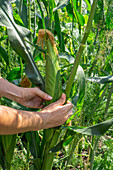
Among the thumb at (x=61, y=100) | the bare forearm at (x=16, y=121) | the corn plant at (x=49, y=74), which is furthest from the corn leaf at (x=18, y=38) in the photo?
the bare forearm at (x=16, y=121)

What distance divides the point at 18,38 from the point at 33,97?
0.23 meters

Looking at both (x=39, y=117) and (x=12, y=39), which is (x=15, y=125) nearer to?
(x=39, y=117)

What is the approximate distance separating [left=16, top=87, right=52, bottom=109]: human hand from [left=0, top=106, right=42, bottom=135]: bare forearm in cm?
17

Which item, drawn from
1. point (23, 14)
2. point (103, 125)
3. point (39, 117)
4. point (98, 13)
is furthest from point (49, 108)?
point (23, 14)

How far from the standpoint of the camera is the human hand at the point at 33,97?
2.48ft

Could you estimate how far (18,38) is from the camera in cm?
78

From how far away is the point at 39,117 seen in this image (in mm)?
589

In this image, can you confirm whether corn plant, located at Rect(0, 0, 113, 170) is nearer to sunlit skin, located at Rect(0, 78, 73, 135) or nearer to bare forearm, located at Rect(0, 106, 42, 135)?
sunlit skin, located at Rect(0, 78, 73, 135)

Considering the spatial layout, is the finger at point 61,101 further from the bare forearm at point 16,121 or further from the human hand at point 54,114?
the bare forearm at point 16,121

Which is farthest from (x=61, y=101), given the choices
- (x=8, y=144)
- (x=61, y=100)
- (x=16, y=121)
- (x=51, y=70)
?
(x=8, y=144)

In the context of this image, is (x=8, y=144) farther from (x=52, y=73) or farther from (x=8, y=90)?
(x=52, y=73)

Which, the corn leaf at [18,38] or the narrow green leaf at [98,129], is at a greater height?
the corn leaf at [18,38]

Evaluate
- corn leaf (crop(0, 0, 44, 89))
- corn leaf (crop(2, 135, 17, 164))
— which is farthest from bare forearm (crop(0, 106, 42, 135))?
corn leaf (crop(2, 135, 17, 164))

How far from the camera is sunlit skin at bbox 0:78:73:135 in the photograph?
53 cm
